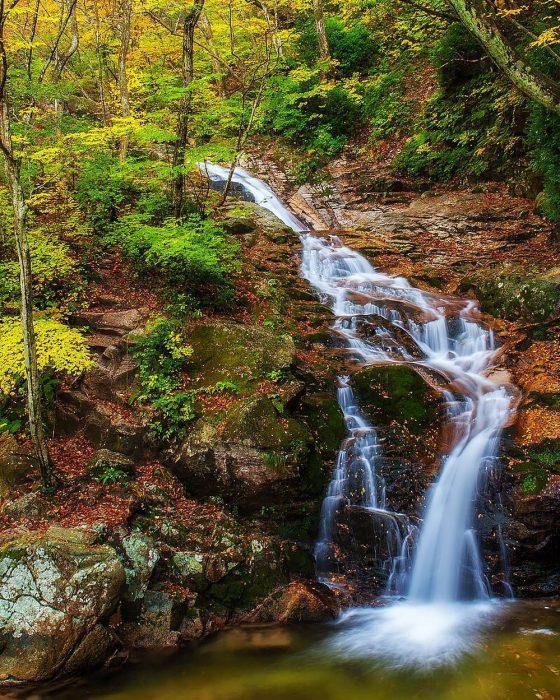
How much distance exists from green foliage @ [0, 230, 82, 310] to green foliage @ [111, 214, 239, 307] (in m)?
1.19

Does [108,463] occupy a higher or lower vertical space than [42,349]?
lower

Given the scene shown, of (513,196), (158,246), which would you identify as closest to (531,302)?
(513,196)

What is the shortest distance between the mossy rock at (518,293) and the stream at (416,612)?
67 cm

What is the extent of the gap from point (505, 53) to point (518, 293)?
13.6 feet

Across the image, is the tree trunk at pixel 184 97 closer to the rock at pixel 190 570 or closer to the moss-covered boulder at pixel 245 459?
the moss-covered boulder at pixel 245 459

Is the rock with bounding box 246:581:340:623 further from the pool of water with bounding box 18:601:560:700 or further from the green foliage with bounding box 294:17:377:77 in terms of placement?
the green foliage with bounding box 294:17:377:77

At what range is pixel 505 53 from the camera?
7555mm

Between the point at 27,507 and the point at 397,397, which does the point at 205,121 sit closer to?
the point at 397,397

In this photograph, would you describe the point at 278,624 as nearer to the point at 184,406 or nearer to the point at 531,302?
the point at 184,406

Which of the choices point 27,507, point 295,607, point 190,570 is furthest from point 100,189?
point 295,607

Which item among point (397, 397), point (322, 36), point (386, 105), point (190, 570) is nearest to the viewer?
point (190, 570)

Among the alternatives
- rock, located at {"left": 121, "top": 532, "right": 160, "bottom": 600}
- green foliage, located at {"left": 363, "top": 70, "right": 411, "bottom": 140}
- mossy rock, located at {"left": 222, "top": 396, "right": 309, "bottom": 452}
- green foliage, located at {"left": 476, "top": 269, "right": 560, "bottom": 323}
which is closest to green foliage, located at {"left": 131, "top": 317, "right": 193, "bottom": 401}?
mossy rock, located at {"left": 222, "top": 396, "right": 309, "bottom": 452}

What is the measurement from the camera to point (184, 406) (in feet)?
23.4

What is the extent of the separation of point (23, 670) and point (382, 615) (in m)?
3.91
